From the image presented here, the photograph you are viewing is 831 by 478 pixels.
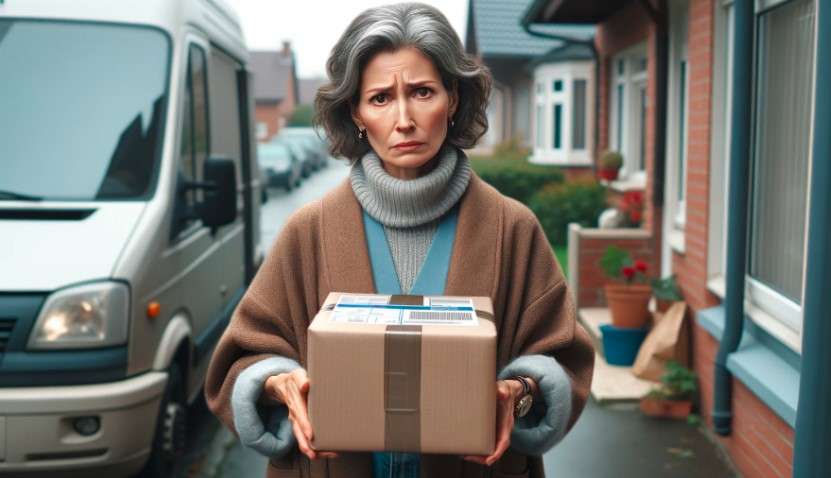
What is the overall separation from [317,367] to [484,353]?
324 millimetres

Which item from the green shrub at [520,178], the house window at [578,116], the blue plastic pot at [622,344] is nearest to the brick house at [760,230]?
the blue plastic pot at [622,344]

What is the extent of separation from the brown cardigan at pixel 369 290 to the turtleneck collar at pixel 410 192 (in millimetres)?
35

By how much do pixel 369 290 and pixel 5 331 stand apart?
7.76 feet

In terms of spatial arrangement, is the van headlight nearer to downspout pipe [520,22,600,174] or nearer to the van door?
the van door

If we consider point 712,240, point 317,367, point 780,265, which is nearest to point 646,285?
point 712,240

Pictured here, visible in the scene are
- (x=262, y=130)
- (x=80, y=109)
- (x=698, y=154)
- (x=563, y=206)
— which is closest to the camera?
(x=80, y=109)

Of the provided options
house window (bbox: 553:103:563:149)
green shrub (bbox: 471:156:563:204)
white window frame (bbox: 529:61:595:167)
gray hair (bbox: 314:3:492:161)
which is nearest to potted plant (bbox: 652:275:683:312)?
gray hair (bbox: 314:3:492:161)

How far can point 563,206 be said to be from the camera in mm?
14734

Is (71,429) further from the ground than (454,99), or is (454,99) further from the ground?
(454,99)

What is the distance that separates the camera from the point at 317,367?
198 centimetres

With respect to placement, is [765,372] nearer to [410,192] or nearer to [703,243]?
[703,243]

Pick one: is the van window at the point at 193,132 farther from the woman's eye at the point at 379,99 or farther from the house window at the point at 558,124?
the house window at the point at 558,124

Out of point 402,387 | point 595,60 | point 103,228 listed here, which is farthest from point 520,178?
point 402,387

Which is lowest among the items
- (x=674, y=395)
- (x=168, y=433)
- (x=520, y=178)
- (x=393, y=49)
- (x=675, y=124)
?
(x=674, y=395)
